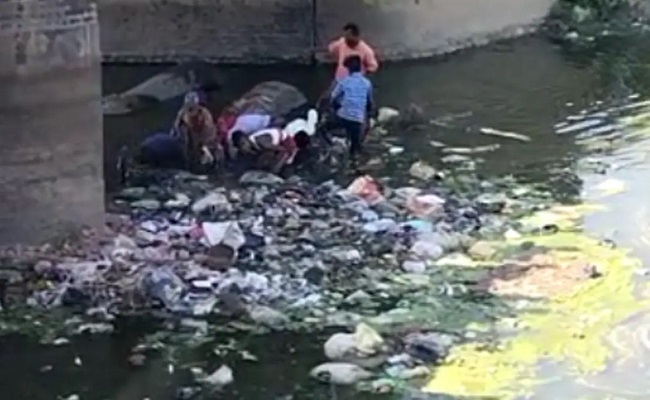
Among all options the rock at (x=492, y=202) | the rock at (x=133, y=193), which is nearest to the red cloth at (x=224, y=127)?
the rock at (x=133, y=193)

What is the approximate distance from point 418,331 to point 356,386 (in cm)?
97

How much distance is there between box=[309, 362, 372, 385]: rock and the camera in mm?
8516

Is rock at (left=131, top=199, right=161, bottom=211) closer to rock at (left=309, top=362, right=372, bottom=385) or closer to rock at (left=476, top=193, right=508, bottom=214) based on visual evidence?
rock at (left=476, top=193, right=508, bottom=214)

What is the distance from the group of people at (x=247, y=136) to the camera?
1330 centimetres

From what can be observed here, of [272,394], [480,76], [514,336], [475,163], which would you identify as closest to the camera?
[272,394]

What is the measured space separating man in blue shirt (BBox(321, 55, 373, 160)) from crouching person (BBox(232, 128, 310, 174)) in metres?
0.77

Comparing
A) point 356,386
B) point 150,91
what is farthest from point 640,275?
point 150,91

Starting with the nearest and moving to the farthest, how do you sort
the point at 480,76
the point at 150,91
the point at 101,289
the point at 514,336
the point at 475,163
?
the point at 514,336, the point at 101,289, the point at 475,163, the point at 150,91, the point at 480,76

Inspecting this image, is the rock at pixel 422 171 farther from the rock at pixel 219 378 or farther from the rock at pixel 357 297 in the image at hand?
the rock at pixel 219 378

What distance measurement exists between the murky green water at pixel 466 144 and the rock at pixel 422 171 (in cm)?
26

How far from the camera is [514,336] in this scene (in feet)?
30.1

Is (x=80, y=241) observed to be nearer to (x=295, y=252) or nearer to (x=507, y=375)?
(x=295, y=252)

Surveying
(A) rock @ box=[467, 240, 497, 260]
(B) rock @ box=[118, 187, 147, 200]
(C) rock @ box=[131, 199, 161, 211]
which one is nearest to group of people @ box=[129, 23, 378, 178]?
(B) rock @ box=[118, 187, 147, 200]

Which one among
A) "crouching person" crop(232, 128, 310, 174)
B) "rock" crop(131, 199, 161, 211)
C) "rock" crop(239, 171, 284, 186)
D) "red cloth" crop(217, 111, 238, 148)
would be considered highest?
"red cloth" crop(217, 111, 238, 148)
